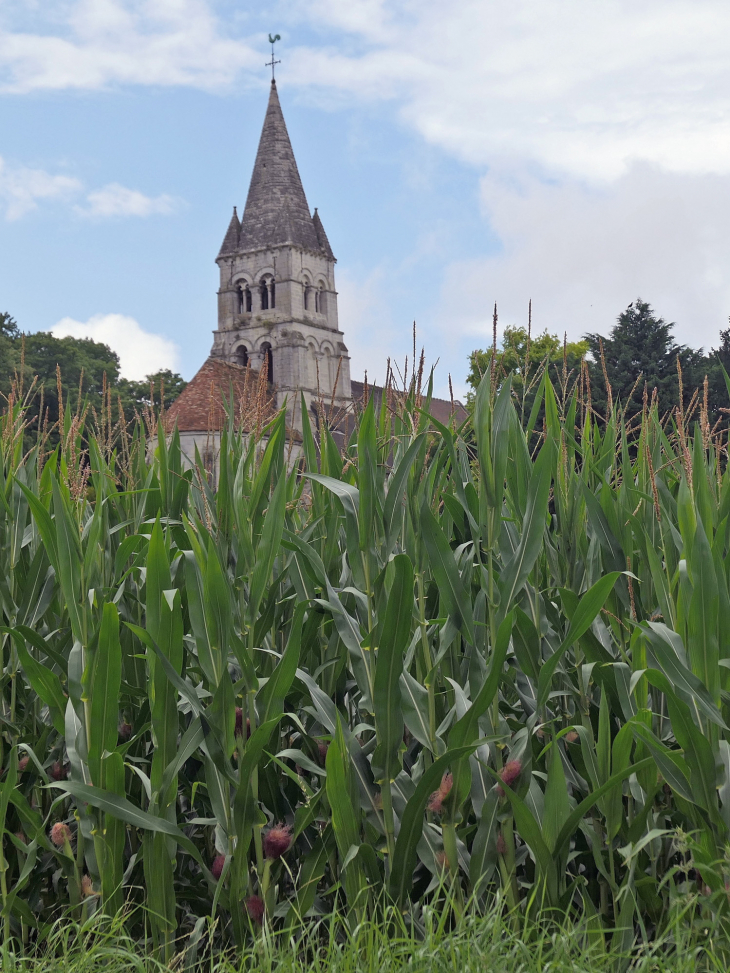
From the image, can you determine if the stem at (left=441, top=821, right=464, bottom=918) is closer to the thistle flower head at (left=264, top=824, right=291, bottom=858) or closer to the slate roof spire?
the thistle flower head at (left=264, top=824, right=291, bottom=858)

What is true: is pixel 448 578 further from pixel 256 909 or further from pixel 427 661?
pixel 256 909

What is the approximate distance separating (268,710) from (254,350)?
193 feet

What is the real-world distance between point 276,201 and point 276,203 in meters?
0.12

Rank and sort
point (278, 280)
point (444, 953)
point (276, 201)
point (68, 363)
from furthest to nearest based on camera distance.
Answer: point (276, 201), point (278, 280), point (68, 363), point (444, 953)

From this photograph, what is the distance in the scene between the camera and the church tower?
61062 millimetres

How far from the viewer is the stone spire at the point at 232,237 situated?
63.8 meters

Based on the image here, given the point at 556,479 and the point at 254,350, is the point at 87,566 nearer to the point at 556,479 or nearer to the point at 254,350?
the point at 556,479

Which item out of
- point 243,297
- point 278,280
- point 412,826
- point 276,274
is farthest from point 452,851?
point 243,297

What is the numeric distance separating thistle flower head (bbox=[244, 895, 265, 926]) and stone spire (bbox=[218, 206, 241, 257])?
62708mm

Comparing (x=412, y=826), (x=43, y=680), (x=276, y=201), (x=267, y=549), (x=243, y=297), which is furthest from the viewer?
(x=243, y=297)

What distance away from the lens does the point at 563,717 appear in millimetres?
3549

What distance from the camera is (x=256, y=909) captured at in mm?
3299

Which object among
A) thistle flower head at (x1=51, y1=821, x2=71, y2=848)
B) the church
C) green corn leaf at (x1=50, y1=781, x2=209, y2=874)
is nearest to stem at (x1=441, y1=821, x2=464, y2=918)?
green corn leaf at (x1=50, y1=781, x2=209, y2=874)

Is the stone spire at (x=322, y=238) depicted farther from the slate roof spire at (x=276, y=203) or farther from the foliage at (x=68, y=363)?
the foliage at (x=68, y=363)
